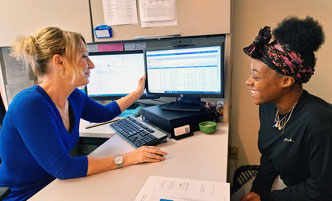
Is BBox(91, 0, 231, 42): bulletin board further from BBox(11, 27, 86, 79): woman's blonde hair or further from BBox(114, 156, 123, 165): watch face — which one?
BBox(114, 156, 123, 165): watch face

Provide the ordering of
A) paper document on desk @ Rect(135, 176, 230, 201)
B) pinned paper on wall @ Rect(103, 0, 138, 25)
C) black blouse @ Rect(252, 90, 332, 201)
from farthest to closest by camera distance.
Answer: pinned paper on wall @ Rect(103, 0, 138, 25) → black blouse @ Rect(252, 90, 332, 201) → paper document on desk @ Rect(135, 176, 230, 201)

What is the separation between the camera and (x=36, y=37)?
3.36 ft

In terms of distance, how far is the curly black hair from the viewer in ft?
2.82

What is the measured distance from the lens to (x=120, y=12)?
1389 millimetres

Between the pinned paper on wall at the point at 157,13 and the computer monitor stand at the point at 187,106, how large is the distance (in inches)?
18.6

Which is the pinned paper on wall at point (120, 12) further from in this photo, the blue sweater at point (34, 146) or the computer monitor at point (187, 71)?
the blue sweater at point (34, 146)

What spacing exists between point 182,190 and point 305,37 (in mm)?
729

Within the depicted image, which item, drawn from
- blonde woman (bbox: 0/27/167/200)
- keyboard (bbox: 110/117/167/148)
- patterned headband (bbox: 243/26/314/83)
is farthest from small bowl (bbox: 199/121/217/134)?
patterned headband (bbox: 243/26/314/83)

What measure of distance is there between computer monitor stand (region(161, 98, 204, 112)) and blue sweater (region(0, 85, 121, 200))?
55 cm

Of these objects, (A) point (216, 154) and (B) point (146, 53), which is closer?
(A) point (216, 154)

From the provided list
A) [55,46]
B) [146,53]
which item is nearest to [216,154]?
[146,53]

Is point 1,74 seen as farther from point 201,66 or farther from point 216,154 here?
point 216,154

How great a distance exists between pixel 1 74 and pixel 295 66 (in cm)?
211

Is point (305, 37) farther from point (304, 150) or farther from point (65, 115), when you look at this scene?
point (65, 115)
